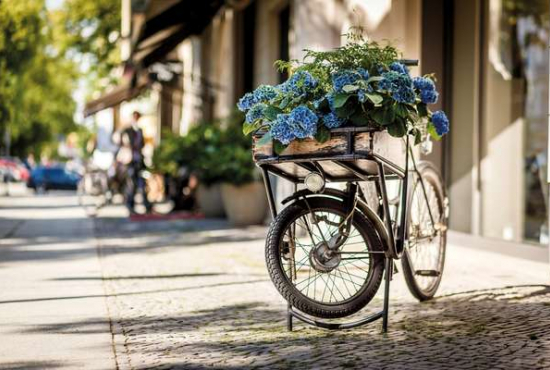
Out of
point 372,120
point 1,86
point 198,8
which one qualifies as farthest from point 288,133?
point 1,86

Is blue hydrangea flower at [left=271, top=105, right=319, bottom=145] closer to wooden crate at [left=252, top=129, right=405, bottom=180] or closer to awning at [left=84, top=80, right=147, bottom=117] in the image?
wooden crate at [left=252, top=129, right=405, bottom=180]

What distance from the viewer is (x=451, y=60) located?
10188mm

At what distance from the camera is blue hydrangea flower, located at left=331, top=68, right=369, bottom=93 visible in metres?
4.94

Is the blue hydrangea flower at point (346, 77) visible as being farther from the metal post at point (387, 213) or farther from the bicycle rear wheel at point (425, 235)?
the bicycle rear wheel at point (425, 235)

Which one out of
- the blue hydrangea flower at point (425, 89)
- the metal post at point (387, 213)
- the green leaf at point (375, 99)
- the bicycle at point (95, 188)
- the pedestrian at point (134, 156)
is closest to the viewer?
the green leaf at point (375, 99)

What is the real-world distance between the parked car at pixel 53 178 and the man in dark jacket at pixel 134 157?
22675 mm

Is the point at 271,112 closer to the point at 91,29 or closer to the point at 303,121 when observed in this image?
the point at 303,121

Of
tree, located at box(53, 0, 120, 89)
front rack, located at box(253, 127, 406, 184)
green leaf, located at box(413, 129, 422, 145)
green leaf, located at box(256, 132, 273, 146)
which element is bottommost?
front rack, located at box(253, 127, 406, 184)

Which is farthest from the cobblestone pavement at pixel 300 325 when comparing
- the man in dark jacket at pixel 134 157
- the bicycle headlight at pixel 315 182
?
the man in dark jacket at pixel 134 157

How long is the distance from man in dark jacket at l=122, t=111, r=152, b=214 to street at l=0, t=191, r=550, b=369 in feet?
20.4

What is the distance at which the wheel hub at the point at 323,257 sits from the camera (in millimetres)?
5223

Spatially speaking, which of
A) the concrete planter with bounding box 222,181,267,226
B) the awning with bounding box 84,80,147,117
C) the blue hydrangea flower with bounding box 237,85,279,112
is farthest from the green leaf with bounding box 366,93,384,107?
the awning with bounding box 84,80,147,117

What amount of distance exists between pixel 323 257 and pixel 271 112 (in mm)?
897

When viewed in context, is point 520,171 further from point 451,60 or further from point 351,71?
point 351,71
